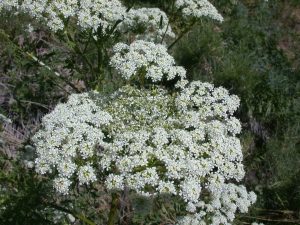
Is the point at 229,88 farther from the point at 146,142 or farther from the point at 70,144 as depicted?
the point at 70,144

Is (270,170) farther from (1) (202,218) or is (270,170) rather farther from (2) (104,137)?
(2) (104,137)

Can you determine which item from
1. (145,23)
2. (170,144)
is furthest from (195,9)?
(170,144)

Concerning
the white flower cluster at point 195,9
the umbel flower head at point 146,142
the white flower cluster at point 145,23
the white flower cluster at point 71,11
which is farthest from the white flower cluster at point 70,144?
the white flower cluster at point 195,9

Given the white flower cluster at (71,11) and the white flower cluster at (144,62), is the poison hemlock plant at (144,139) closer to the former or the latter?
the white flower cluster at (144,62)

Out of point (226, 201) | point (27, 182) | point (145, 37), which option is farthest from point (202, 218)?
point (145, 37)

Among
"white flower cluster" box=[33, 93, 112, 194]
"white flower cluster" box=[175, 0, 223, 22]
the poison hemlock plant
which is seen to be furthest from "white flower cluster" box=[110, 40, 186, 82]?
"white flower cluster" box=[175, 0, 223, 22]

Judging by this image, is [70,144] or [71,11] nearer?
[70,144]
